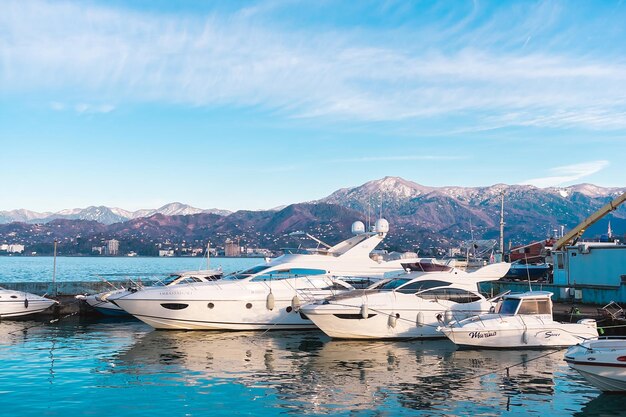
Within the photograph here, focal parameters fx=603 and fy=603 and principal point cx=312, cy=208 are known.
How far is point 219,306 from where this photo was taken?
24.3 meters

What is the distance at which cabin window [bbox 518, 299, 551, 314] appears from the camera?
20.8 metres

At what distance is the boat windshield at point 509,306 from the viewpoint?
2082 cm

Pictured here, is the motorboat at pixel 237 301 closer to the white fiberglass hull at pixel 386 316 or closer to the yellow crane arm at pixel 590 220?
the white fiberglass hull at pixel 386 316

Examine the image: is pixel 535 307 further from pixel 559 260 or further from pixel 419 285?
pixel 559 260

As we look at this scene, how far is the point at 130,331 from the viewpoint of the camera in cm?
2562

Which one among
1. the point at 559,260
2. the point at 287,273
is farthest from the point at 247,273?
the point at 559,260

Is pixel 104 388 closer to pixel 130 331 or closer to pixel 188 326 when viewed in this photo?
pixel 188 326

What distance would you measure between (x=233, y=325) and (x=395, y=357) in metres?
7.87

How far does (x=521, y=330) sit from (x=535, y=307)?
1.19 m

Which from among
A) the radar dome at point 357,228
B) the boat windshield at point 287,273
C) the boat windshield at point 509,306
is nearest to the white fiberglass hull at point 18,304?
the boat windshield at point 287,273

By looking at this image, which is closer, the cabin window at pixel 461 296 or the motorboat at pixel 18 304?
the cabin window at pixel 461 296

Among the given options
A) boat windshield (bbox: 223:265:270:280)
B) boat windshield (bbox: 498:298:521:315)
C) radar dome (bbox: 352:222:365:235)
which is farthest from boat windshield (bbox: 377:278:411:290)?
radar dome (bbox: 352:222:365:235)

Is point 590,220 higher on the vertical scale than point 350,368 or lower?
higher

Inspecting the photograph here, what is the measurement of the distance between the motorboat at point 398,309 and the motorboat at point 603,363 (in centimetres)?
843
